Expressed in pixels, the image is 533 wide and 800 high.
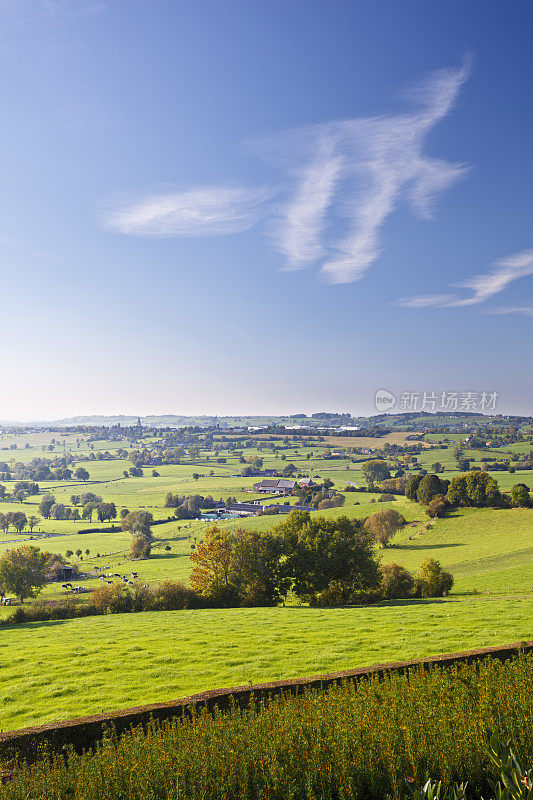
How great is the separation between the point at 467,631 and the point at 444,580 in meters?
24.5

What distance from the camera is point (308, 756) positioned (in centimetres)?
687

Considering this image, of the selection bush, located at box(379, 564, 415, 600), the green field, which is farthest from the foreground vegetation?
bush, located at box(379, 564, 415, 600)

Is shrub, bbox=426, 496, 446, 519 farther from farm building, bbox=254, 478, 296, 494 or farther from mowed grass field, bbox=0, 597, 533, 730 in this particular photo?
farm building, bbox=254, 478, 296, 494

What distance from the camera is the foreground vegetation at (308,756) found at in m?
6.37

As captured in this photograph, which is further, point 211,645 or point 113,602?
point 113,602

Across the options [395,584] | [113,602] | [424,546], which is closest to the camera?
[113,602]

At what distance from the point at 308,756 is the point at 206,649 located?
1327 centimetres

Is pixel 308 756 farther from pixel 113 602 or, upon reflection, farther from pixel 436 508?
pixel 436 508

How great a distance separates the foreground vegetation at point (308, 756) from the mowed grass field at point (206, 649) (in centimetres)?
647

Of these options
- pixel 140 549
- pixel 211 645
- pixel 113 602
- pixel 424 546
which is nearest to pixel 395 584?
pixel 113 602

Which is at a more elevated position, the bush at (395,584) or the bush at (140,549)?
the bush at (395,584)

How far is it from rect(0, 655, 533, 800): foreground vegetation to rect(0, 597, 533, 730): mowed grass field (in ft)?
21.2

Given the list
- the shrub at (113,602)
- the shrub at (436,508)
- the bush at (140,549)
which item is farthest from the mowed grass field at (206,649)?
the bush at (140,549)

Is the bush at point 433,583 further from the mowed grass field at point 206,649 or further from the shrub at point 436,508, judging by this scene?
the shrub at point 436,508
